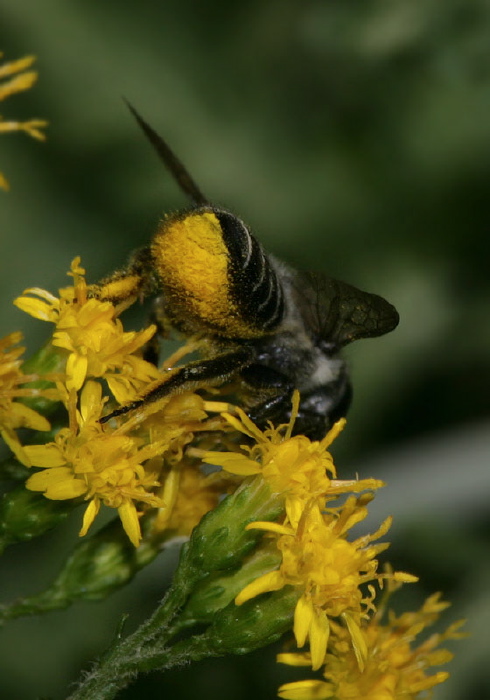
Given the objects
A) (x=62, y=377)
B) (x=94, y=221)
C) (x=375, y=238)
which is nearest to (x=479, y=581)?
(x=375, y=238)

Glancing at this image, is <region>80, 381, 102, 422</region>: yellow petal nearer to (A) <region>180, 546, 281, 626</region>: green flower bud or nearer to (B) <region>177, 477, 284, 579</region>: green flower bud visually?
(B) <region>177, 477, 284, 579</region>: green flower bud

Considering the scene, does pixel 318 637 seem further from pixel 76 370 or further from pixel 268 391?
pixel 76 370

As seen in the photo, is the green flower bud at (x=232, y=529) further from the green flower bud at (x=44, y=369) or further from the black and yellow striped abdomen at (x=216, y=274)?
the green flower bud at (x=44, y=369)

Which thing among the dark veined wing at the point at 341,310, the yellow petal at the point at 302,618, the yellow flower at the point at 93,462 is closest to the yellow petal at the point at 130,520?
the yellow flower at the point at 93,462

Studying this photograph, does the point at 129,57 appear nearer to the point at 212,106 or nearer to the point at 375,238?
the point at 212,106

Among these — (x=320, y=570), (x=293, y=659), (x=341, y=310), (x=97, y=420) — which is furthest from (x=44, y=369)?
(x=293, y=659)

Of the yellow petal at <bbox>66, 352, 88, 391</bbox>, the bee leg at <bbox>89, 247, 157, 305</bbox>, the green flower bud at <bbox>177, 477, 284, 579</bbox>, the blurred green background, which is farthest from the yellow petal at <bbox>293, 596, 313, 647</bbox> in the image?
the blurred green background
